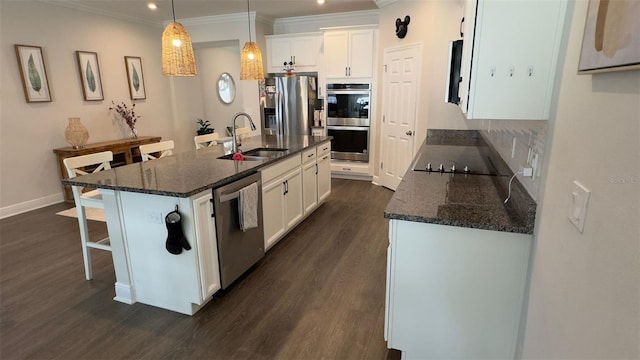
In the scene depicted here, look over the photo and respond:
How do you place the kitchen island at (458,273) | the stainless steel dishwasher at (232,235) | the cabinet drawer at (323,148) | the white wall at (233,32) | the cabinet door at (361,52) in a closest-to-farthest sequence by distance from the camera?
the kitchen island at (458,273) → the stainless steel dishwasher at (232,235) → the cabinet drawer at (323,148) → the cabinet door at (361,52) → the white wall at (233,32)

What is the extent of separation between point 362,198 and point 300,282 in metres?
2.30

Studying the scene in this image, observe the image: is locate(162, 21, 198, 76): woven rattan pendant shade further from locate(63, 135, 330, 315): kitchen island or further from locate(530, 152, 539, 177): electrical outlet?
locate(530, 152, 539, 177): electrical outlet

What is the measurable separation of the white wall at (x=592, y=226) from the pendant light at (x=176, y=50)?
2478 millimetres

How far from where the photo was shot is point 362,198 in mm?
4832

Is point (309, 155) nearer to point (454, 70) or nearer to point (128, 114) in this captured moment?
point (454, 70)

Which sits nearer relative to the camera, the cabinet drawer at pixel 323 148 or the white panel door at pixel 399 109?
the cabinet drawer at pixel 323 148

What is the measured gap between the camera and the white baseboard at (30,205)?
4.30 meters

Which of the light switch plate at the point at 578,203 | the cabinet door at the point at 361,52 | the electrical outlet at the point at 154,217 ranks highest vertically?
the cabinet door at the point at 361,52

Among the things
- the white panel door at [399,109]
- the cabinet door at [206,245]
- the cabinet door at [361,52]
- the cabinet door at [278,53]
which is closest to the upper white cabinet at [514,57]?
the cabinet door at [206,245]

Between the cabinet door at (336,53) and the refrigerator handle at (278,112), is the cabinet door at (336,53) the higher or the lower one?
the higher one

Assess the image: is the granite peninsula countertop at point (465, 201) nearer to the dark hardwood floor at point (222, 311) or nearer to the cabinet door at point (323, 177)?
the dark hardwood floor at point (222, 311)

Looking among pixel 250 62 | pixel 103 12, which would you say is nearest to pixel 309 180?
pixel 250 62

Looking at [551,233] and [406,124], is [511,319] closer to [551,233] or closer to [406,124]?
[551,233]

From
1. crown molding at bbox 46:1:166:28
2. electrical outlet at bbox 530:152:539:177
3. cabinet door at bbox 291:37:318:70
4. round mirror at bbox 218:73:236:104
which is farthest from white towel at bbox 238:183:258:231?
round mirror at bbox 218:73:236:104
